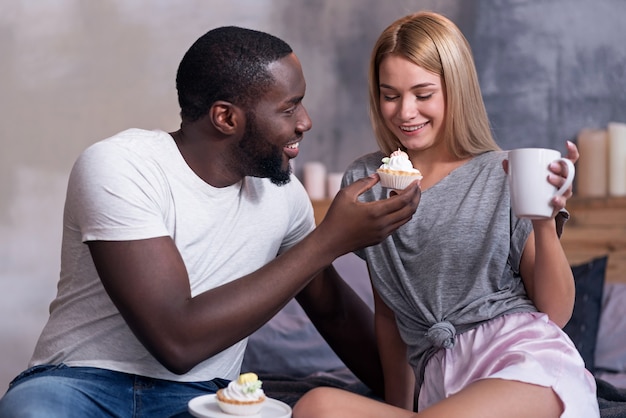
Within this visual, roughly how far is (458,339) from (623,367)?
111 centimetres

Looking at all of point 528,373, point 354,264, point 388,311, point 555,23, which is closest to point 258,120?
point 388,311

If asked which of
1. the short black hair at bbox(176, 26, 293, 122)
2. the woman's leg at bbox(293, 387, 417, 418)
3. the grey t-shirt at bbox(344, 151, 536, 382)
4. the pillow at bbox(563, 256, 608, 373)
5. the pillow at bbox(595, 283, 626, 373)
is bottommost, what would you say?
the pillow at bbox(595, 283, 626, 373)

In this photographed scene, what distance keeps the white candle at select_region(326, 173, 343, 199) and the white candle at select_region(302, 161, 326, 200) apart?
0.10ft

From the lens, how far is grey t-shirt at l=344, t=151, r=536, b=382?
6.22ft

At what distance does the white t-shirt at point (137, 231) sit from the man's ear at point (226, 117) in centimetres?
12

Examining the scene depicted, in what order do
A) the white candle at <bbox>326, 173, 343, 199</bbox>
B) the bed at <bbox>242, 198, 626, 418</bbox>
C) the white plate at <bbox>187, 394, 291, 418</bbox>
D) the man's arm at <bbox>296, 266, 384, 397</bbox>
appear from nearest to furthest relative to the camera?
the white plate at <bbox>187, 394, 291, 418</bbox> → the man's arm at <bbox>296, 266, 384, 397</bbox> → the bed at <bbox>242, 198, 626, 418</bbox> → the white candle at <bbox>326, 173, 343, 199</bbox>

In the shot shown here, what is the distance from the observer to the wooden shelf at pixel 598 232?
3.31 m

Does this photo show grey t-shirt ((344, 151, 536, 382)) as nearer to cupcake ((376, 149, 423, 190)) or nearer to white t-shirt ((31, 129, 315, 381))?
cupcake ((376, 149, 423, 190))

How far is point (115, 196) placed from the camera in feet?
5.81

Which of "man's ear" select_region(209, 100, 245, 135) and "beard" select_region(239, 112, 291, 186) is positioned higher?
"man's ear" select_region(209, 100, 245, 135)

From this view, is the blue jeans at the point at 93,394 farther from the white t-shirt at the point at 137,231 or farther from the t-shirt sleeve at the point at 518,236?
A: the t-shirt sleeve at the point at 518,236

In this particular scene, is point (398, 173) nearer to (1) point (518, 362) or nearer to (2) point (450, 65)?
(2) point (450, 65)

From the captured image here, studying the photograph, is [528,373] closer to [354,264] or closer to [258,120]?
[258,120]

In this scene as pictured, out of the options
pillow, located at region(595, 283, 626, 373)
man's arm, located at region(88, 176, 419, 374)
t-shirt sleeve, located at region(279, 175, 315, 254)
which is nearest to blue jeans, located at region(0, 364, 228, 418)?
man's arm, located at region(88, 176, 419, 374)
